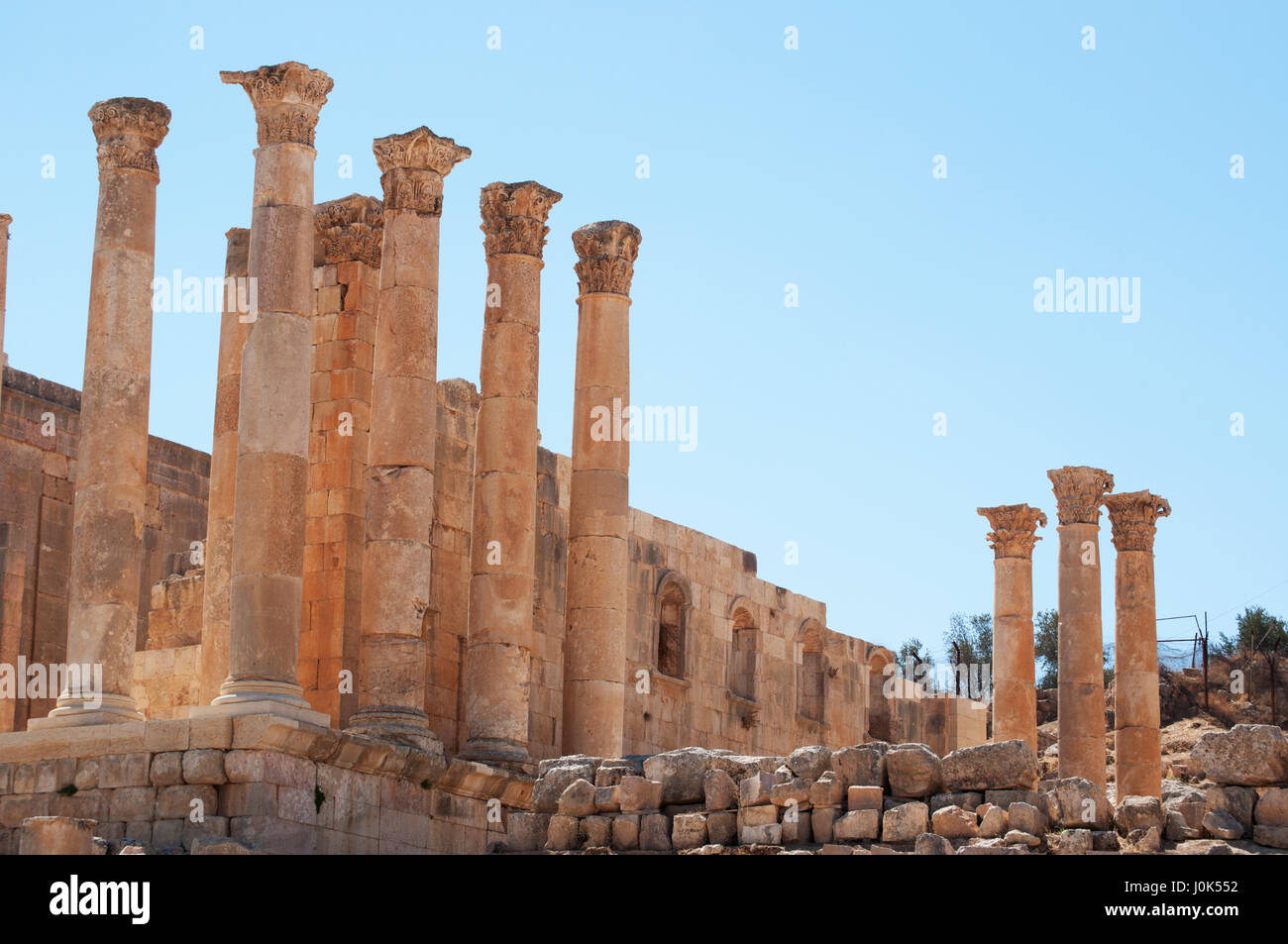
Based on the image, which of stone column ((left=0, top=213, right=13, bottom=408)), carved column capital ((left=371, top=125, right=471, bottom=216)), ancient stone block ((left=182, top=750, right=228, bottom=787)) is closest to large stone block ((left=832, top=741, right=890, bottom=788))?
ancient stone block ((left=182, top=750, right=228, bottom=787))

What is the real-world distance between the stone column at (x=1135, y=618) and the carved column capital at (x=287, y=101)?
17854 millimetres

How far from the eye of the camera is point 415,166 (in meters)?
24.3

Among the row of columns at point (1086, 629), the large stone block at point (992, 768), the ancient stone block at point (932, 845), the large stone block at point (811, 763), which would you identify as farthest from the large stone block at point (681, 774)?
the row of columns at point (1086, 629)

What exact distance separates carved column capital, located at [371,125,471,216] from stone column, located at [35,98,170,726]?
9.21ft

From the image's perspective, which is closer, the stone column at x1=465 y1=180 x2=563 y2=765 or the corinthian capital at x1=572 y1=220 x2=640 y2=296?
the stone column at x1=465 y1=180 x2=563 y2=765

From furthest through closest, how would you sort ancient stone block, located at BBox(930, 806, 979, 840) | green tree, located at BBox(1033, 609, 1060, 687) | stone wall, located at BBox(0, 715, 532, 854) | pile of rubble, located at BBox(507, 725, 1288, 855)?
1. green tree, located at BBox(1033, 609, 1060, 687)
2. stone wall, located at BBox(0, 715, 532, 854)
3. ancient stone block, located at BBox(930, 806, 979, 840)
4. pile of rubble, located at BBox(507, 725, 1288, 855)

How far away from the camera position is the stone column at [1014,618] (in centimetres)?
3450

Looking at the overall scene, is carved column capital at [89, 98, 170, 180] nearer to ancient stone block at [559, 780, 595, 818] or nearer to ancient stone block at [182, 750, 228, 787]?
ancient stone block at [182, 750, 228, 787]

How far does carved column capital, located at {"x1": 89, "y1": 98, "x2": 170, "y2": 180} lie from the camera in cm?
2272

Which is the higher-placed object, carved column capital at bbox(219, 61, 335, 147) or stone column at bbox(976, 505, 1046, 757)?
carved column capital at bbox(219, 61, 335, 147)

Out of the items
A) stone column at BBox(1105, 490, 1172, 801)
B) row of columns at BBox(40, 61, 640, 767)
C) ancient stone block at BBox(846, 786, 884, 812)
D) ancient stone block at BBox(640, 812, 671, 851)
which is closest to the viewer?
ancient stone block at BBox(846, 786, 884, 812)

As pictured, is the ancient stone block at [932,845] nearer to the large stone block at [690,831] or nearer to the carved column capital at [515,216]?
the large stone block at [690,831]

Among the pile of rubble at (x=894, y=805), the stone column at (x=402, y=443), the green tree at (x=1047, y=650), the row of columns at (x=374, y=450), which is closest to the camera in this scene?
the pile of rubble at (x=894, y=805)

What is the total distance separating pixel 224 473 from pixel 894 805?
10.2 metres
